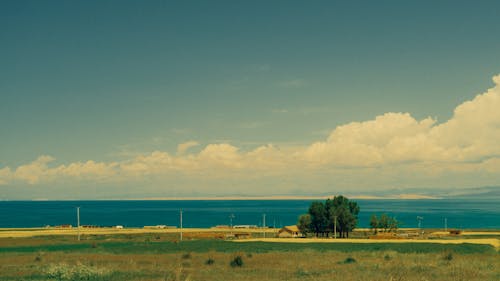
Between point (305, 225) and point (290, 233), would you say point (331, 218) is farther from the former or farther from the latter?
point (290, 233)

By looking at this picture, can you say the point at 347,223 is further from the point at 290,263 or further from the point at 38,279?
the point at 38,279

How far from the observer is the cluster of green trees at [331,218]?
128000 millimetres

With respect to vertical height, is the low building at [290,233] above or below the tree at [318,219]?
below

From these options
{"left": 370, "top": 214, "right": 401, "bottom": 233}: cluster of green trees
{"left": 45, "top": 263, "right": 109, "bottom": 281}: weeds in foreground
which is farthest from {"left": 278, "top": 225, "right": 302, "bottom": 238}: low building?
{"left": 45, "top": 263, "right": 109, "bottom": 281}: weeds in foreground

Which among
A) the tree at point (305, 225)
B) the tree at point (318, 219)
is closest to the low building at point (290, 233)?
the tree at point (305, 225)

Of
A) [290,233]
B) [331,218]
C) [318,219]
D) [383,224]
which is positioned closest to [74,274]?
[331,218]

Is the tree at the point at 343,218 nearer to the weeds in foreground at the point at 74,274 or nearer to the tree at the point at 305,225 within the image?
the tree at the point at 305,225

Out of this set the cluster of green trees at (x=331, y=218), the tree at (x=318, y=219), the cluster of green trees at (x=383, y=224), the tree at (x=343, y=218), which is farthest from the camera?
the cluster of green trees at (x=383, y=224)

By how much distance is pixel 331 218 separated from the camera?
12812cm

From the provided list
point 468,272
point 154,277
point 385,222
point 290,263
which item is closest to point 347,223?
point 385,222

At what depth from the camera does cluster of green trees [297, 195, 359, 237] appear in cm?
12800

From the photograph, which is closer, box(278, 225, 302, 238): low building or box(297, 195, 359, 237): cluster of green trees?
box(297, 195, 359, 237): cluster of green trees

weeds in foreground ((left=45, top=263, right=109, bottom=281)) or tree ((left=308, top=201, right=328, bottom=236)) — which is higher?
weeds in foreground ((left=45, top=263, right=109, bottom=281))

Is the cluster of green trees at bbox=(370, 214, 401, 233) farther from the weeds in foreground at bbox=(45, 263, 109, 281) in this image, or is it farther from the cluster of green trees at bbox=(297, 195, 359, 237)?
the weeds in foreground at bbox=(45, 263, 109, 281)
